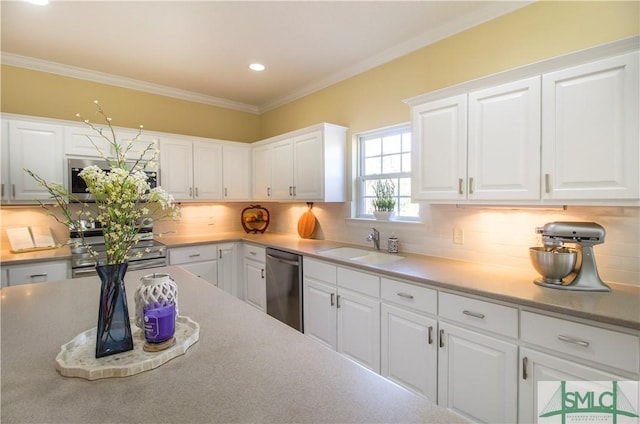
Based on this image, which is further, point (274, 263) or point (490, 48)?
point (274, 263)

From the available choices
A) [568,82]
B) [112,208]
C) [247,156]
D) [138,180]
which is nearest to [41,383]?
[112,208]

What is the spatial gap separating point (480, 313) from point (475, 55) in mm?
1884

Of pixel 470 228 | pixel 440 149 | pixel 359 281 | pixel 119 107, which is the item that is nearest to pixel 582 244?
pixel 470 228

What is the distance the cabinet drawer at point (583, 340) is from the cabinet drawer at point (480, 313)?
6 centimetres

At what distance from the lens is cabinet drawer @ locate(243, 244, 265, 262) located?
354 cm

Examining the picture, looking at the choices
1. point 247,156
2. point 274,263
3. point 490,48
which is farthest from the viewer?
point 247,156

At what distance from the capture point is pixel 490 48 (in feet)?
7.52

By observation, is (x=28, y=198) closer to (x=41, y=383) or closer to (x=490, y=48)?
(x=41, y=383)

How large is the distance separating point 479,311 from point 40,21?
3.71m

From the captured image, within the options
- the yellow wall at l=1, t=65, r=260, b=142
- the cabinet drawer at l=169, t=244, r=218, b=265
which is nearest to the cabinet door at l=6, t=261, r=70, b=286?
the cabinet drawer at l=169, t=244, r=218, b=265

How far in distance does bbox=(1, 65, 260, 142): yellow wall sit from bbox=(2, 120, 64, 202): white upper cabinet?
0.41 meters

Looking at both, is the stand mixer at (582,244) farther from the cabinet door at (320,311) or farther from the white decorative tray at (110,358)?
the white decorative tray at (110,358)

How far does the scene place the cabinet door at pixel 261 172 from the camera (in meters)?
4.04

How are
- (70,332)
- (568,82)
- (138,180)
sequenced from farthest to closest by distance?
1. (568,82)
2. (70,332)
3. (138,180)
